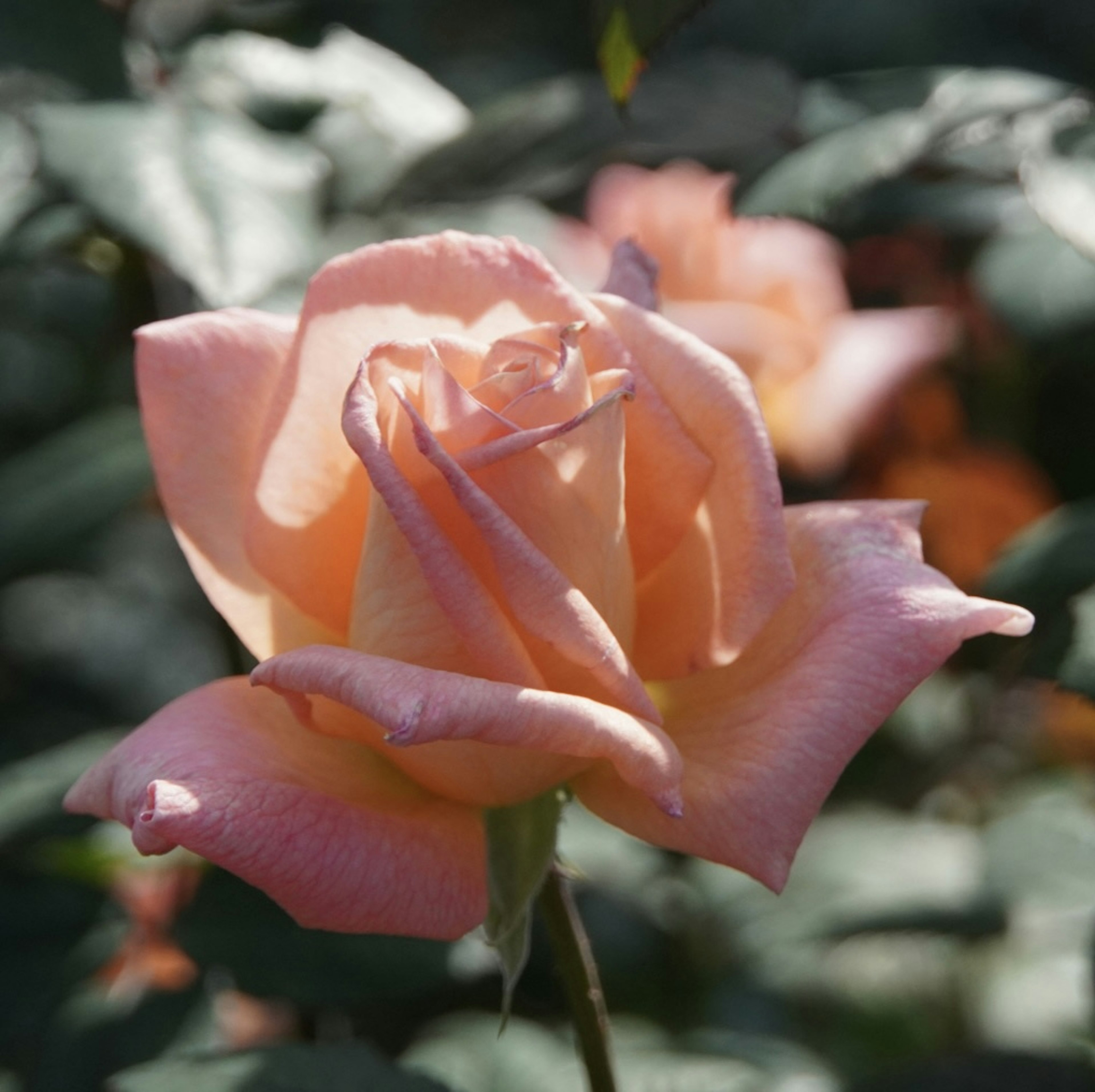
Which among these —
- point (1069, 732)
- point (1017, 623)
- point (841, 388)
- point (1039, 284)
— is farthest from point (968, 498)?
point (1017, 623)

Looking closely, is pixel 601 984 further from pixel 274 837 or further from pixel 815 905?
pixel 274 837

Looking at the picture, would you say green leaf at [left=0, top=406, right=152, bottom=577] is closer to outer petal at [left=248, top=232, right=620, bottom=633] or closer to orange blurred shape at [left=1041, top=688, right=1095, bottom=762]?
outer petal at [left=248, top=232, right=620, bottom=633]

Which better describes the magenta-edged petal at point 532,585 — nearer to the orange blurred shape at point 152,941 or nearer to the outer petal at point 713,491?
the outer petal at point 713,491

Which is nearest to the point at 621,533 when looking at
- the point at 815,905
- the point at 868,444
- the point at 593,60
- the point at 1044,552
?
the point at 1044,552

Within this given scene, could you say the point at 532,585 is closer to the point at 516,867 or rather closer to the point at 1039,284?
the point at 516,867

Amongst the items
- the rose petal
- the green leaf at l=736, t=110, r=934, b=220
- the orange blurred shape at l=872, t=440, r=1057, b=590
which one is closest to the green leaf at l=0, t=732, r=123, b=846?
the green leaf at l=736, t=110, r=934, b=220
